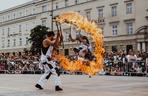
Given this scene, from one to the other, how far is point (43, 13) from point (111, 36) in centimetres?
2228

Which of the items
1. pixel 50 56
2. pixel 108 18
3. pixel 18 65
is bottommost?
pixel 18 65

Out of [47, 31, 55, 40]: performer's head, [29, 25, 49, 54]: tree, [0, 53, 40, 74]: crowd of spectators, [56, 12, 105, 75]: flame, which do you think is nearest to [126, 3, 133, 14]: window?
[29, 25, 49, 54]: tree

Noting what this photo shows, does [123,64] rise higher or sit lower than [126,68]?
higher

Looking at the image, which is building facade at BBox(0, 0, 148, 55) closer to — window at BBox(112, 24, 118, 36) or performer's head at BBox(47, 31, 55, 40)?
window at BBox(112, 24, 118, 36)

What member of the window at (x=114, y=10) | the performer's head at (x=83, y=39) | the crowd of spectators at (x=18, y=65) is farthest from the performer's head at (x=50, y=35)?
the window at (x=114, y=10)

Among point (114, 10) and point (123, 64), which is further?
point (114, 10)

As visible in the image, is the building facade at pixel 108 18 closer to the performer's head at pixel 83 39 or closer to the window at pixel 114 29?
the window at pixel 114 29

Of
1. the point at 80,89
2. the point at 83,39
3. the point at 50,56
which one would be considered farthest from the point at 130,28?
the point at 50,56

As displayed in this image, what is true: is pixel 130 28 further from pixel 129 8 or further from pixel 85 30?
pixel 85 30

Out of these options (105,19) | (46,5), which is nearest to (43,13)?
(46,5)

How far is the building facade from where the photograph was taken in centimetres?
5838

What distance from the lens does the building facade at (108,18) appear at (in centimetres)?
5838

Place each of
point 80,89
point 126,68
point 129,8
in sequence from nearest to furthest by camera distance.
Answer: point 80,89 < point 126,68 < point 129,8

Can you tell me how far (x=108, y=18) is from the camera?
2581 inches
